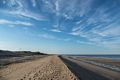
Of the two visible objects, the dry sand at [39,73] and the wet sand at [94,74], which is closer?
the dry sand at [39,73]

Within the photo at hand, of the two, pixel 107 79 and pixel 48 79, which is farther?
pixel 107 79

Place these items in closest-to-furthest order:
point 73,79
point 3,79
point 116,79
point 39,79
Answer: point 73,79 < point 39,79 < point 3,79 < point 116,79

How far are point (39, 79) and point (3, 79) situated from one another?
15.4ft

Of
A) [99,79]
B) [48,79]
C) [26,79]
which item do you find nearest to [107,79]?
[99,79]

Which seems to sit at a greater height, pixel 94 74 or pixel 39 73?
pixel 39 73

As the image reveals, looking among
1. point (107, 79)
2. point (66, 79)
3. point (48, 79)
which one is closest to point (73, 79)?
point (66, 79)

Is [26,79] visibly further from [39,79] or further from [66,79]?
[66,79]

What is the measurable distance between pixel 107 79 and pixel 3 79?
1107 cm

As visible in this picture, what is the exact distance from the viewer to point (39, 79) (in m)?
14.6

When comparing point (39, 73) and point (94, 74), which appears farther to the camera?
point (94, 74)

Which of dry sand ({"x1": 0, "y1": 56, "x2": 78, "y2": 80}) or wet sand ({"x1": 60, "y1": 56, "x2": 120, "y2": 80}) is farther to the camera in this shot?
wet sand ({"x1": 60, "y1": 56, "x2": 120, "y2": 80})

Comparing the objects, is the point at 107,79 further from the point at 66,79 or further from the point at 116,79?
the point at 66,79

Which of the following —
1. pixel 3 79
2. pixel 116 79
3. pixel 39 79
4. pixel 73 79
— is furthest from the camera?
pixel 116 79

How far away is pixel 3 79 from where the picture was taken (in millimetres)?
16922
